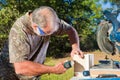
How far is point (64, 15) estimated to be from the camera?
74.2ft

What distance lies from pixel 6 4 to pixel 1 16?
1423 millimetres

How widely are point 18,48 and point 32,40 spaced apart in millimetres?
165

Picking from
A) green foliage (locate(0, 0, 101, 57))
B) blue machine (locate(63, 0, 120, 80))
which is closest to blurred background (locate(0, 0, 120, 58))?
green foliage (locate(0, 0, 101, 57))

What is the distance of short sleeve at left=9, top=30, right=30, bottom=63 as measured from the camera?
281cm

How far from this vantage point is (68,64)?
2.59 meters

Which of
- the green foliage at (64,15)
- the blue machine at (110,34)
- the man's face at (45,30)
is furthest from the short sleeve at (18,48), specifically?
the green foliage at (64,15)

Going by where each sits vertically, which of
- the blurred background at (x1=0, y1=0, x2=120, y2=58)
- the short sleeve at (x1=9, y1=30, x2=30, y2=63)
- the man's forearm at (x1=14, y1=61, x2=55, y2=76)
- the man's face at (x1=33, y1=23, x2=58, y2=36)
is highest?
the blurred background at (x1=0, y1=0, x2=120, y2=58)

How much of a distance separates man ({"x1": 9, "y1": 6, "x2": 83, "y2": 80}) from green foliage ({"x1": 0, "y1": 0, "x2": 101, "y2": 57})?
1594 centimetres

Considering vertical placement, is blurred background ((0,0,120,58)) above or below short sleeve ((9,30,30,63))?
above

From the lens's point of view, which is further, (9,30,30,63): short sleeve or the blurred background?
the blurred background

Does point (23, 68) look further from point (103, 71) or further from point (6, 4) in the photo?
point (6, 4)

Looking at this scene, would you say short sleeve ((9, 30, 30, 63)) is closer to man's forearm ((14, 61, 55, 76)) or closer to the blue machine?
man's forearm ((14, 61, 55, 76))

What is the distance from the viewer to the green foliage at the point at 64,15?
19719 millimetres

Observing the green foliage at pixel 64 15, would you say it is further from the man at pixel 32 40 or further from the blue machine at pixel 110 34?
the man at pixel 32 40
